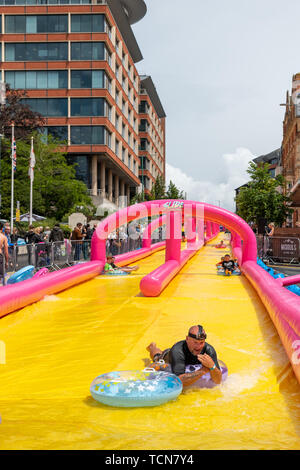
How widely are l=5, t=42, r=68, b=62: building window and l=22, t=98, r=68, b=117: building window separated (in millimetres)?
4006

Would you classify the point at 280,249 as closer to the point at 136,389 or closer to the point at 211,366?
the point at 211,366

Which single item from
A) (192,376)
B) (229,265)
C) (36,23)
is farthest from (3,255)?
(36,23)

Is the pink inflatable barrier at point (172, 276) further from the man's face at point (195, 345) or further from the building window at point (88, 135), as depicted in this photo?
the building window at point (88, 135)

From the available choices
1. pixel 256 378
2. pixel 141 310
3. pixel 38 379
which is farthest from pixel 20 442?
pixel 141 310

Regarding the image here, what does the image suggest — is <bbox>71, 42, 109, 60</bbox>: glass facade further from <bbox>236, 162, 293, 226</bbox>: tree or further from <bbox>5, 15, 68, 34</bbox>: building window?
<bbox>236, 162, 293, 226</bbox>: tree

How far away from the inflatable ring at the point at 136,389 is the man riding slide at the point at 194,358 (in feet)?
0.54

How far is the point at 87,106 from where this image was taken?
4531 centimetres

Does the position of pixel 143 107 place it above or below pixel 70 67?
above

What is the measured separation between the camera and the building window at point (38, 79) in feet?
150

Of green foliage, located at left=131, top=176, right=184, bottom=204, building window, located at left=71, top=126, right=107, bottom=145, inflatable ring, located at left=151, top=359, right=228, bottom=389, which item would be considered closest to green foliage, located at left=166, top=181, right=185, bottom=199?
green foliage, located at left=131, top=176, right=184, bottom=204

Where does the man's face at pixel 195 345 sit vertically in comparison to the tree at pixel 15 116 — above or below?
below

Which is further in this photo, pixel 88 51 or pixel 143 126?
pixel 143 126

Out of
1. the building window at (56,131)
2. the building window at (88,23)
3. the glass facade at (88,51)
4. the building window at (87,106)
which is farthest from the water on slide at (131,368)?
the building window at (88,23)

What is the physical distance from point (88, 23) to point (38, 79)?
739 centimetres
